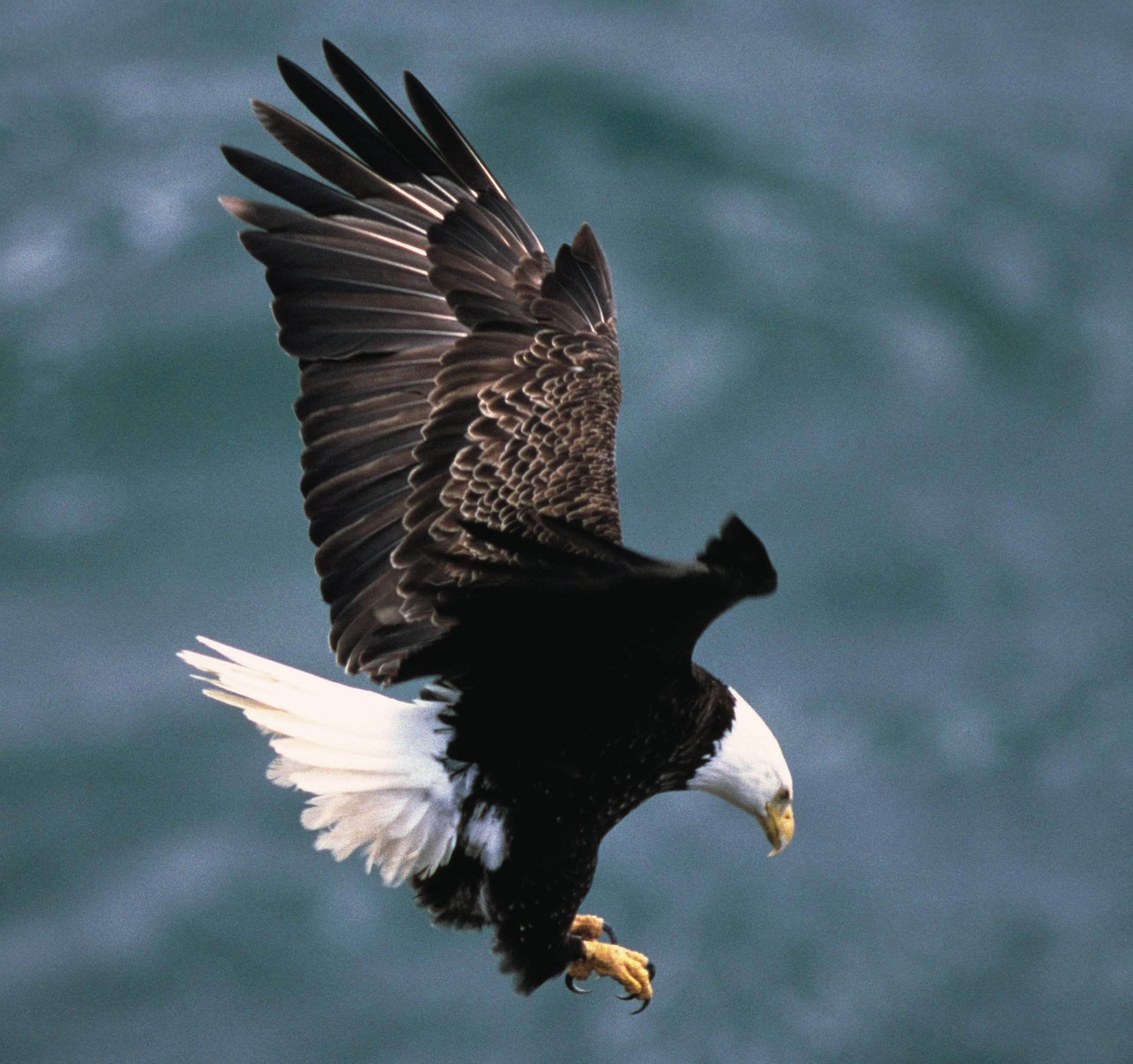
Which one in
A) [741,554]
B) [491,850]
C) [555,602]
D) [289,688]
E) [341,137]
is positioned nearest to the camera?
[741,554]

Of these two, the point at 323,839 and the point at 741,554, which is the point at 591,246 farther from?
the point at 741,554

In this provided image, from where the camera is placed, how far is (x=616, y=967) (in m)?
5.59

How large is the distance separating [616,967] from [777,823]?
67 centimetres

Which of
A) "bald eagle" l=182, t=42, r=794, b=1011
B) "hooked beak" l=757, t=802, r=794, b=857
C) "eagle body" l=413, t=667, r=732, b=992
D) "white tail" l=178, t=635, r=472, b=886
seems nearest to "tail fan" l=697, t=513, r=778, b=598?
"bald eagle" l=182, t=42, r=794, b=1011

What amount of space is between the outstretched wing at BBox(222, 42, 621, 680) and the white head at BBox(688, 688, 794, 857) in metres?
0.68

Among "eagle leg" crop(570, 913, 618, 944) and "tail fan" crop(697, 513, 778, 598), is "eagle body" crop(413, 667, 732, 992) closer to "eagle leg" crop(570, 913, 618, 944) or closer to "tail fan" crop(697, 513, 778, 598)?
"eagle leg" crop(570, 913, 618, 944)

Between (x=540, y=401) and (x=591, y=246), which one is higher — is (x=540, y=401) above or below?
below

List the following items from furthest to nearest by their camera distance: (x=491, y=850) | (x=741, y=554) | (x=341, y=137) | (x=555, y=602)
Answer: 1. (x=341, y=137)
2. (x=491, y=850)
3. (x=555, y=602)
4. (x=741, y=554)

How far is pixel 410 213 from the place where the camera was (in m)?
5.60

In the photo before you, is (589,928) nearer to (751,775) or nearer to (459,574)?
(751,775)

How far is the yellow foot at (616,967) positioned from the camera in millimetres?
5590

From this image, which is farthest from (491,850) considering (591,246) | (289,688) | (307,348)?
(591,246)

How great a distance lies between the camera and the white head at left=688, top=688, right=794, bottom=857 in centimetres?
511

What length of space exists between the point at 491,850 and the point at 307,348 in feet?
4.77
